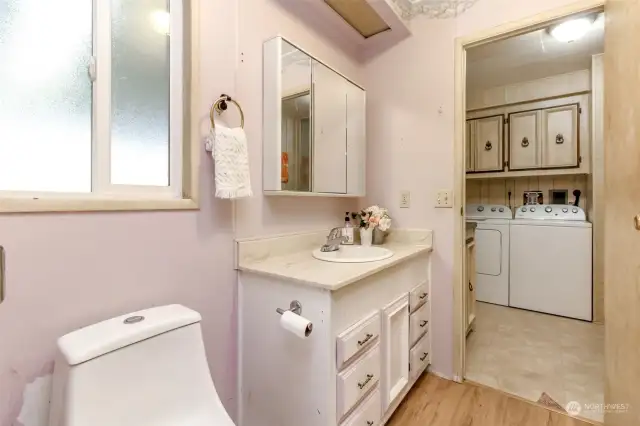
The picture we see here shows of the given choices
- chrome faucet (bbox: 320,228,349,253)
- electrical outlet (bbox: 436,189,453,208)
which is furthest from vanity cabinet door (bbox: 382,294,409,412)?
electrical outlet (bbox: 436,189,453,208)

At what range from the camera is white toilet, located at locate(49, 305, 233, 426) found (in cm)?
77

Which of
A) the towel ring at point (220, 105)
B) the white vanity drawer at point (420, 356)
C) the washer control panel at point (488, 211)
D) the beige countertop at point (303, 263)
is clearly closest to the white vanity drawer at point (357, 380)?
the beige countertop at point (303, 263)

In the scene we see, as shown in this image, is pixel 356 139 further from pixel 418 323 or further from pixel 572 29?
pixel 572 29

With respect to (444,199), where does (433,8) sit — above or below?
above

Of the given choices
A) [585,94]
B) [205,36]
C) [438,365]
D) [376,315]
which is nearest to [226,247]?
[376,315]

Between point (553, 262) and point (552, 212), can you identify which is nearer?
point (553, 262)

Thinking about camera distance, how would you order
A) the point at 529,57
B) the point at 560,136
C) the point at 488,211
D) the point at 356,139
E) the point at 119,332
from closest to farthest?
the point at 119,332 → the point at 356,139 → the point at 529,57 → the point at 560,136 → the point at 488,211

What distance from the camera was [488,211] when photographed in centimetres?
361

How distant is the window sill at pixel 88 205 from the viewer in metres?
0.83

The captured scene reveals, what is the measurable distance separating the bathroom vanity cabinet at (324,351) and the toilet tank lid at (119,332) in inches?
13.7

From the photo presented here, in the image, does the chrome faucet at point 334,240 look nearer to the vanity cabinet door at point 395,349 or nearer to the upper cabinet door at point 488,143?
the vanity cabinet door at point 395,349

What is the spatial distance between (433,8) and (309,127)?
1.16 metres

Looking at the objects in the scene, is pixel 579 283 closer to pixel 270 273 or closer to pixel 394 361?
pixel 394 361

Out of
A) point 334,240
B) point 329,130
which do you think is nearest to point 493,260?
point 334,240
